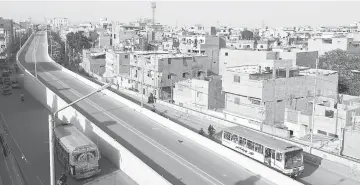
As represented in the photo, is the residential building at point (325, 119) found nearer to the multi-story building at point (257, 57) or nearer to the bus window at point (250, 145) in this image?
the bus window at point (250, 145)

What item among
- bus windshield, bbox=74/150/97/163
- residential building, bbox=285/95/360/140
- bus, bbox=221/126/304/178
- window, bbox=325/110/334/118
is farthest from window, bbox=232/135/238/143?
window, bbox=325/110/334/118

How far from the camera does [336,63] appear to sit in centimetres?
5066

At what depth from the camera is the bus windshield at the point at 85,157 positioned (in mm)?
16844

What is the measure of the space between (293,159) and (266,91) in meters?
12.6

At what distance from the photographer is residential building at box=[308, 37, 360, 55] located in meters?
59.9

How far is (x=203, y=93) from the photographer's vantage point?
119ft

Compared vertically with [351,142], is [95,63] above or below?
above

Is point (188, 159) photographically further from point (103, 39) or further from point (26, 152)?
point (103, 39)

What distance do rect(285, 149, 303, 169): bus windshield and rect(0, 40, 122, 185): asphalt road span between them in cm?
772

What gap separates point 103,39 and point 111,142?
78562 mm

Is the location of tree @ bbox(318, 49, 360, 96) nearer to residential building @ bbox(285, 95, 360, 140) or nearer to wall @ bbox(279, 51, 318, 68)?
wall @ bbox(279, 51, 318, 68)

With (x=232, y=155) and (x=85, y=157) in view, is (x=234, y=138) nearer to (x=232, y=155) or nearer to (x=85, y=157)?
(x=232, y=155)

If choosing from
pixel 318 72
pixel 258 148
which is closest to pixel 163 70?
pixel 318 72

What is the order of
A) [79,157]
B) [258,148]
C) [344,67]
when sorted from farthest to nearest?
[344,67], [258,148], [79,157]
